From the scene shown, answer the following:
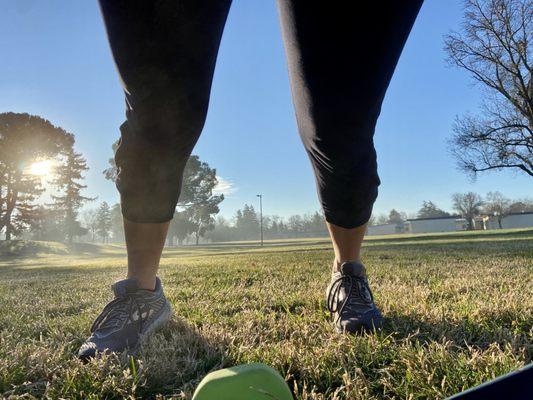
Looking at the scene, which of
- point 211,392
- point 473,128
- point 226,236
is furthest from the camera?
point 226,236

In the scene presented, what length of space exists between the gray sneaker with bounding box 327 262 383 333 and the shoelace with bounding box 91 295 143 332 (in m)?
0.75

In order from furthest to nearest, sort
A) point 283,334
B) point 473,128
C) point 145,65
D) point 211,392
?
point 473,128 < point 283,334 < point 145,65 < point 211,392

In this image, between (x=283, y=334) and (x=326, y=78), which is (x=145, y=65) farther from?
(x=283, y=334)

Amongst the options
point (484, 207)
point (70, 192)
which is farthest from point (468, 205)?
point (70, 192)

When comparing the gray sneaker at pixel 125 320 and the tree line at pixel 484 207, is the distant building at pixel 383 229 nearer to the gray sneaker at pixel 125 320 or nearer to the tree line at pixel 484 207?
the tree line at pixel 484 207

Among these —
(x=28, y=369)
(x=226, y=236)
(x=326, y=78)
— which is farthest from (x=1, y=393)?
(x=226, y=236)

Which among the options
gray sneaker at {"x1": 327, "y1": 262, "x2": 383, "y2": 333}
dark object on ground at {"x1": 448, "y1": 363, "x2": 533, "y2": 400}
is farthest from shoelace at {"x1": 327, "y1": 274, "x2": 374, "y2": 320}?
dark object on ground at {"x1": 448, "y1": 363, "x2": 533, "y2": 400}

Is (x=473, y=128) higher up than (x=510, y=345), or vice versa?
(x=473, y=128)

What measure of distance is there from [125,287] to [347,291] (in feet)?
2.78

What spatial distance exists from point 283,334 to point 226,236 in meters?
72.3

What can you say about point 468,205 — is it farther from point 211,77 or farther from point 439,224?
point 211,77

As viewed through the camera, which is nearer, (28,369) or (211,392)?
(211,392)

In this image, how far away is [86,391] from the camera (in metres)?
1.00

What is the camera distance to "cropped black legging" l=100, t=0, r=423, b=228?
1070 mm
